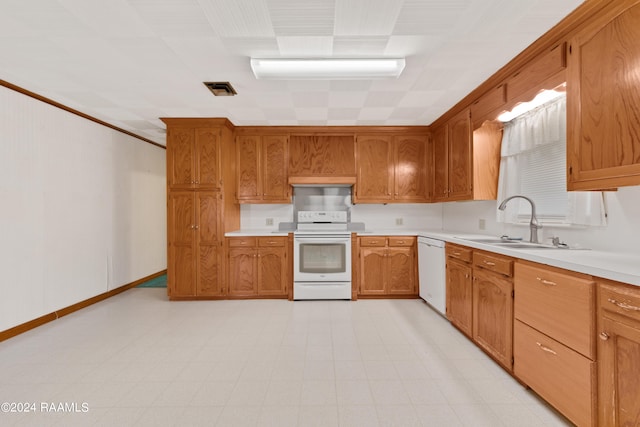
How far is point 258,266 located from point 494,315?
2708mm

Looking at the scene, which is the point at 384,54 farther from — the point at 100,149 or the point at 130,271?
the point at 130,271

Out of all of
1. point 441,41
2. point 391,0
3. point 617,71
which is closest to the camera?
point 617,71

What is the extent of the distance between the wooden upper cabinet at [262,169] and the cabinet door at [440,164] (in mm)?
2090

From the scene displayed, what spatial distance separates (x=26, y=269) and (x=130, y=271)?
157cm

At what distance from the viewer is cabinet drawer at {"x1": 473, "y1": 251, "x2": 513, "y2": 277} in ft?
6.46

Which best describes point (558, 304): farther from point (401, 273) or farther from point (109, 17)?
point (109, 17)

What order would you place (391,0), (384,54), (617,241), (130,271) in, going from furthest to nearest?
1. (130,271)
2. (384,54)
3. (617,241)
4. (391,0)

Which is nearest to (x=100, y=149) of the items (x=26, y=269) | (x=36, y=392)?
(x=26, y=269)

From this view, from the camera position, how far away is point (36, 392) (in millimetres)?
1831

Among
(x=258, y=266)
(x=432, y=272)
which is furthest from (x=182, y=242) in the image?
(x=432, y=272)

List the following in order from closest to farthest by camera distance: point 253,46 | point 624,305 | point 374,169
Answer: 1. point 624,305
2. point 253,46
3. point 374,169

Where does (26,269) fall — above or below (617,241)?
below

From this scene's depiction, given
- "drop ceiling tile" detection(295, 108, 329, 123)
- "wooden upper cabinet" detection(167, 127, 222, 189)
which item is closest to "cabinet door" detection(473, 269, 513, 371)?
"drop ceiling tile" detection(295, 108, 329, 123)

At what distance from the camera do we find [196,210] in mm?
3695
